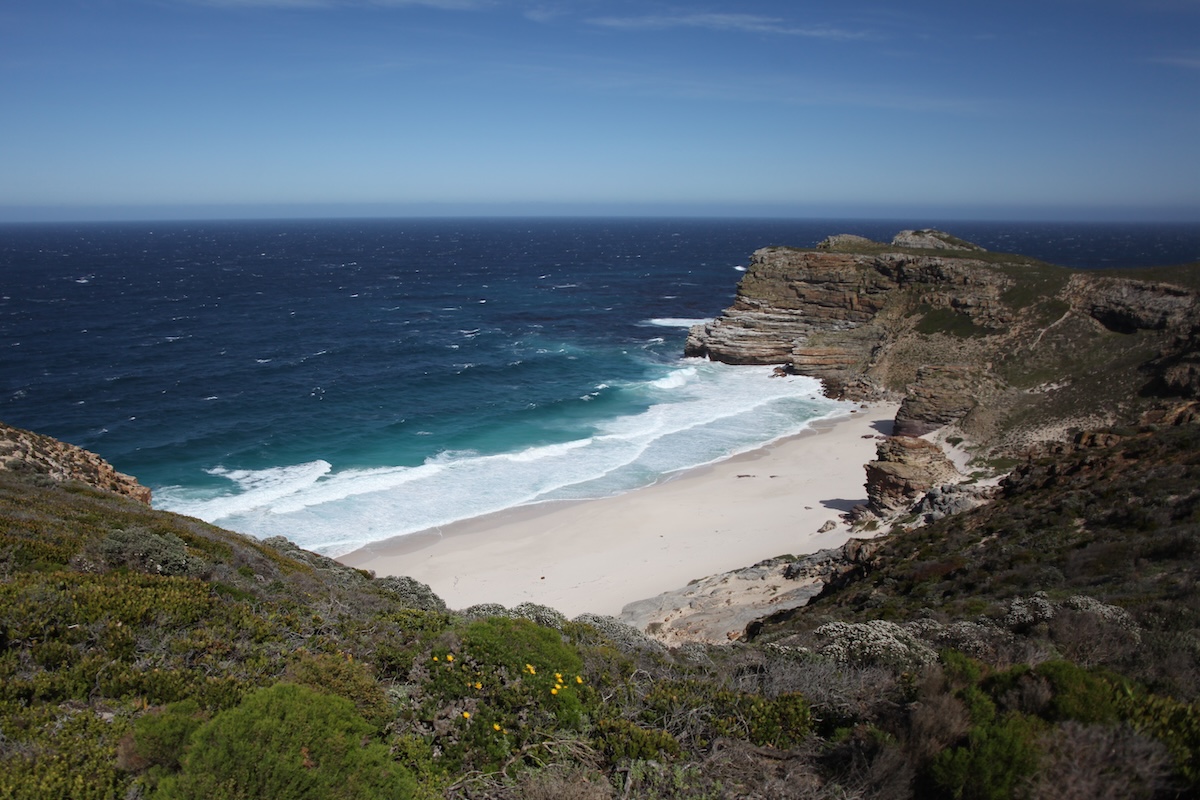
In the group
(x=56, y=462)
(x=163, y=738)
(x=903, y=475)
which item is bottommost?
(x=903, y=475)

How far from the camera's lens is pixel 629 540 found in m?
27.8

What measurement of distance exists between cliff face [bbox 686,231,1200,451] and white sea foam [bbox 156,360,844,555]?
750 centimetres

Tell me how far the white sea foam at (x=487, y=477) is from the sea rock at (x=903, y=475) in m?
10.3

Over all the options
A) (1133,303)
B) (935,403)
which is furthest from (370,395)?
(1133,303)

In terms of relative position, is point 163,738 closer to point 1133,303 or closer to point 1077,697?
point 1077,697

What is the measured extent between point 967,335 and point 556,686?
50333 mm

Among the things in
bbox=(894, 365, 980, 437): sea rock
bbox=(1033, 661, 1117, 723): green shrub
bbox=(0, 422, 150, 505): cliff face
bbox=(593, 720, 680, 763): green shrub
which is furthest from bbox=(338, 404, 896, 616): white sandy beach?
bbox=(1033, 661, 1117, 723): green shrub

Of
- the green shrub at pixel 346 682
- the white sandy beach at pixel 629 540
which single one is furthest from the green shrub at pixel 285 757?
the white sandy beach at pixel 629 540

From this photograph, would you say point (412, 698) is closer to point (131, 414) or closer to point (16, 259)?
point (131, 414)

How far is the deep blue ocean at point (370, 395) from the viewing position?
33.0 metres

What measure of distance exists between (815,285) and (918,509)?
125 feet

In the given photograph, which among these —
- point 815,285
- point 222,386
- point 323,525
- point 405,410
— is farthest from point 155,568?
point 815,285

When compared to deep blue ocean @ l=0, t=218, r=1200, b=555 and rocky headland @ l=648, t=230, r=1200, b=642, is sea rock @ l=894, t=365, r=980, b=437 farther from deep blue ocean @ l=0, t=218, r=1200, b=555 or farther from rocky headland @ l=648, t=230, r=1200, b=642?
deep blue ocean @ l=0, t=218, r=1200, b=555

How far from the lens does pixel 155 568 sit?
404 inches
